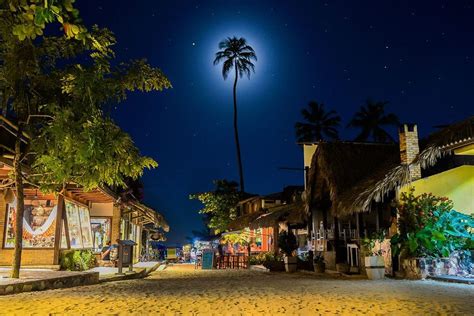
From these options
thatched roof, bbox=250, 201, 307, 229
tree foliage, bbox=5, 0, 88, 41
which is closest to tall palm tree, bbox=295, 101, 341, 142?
thatched roof, bbox=250, 201, 307, 229

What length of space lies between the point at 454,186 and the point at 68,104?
11.6 meters

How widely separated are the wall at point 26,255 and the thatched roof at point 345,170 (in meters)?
10.2

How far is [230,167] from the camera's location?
170m

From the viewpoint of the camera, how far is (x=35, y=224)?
15227 millimetres

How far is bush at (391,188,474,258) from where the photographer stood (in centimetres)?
1260

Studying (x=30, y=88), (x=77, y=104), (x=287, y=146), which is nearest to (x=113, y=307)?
(x=77, y=104)

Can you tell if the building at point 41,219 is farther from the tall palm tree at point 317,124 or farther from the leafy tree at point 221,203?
the tall palm tree at point 317,124

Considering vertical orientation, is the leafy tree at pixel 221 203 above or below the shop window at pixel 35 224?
above

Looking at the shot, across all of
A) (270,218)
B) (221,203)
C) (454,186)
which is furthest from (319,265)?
(221,203)

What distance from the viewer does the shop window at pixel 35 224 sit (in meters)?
14.9

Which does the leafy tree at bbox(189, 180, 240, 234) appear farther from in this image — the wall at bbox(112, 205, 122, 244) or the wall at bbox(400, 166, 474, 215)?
the wall at bbox(400, 166, 474, 215)

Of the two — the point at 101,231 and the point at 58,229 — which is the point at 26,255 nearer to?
the point at 58,229

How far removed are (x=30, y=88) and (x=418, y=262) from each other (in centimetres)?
1140

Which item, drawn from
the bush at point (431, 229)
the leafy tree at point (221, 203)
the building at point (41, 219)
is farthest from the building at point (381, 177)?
the leafy tree at point (221, 203)
